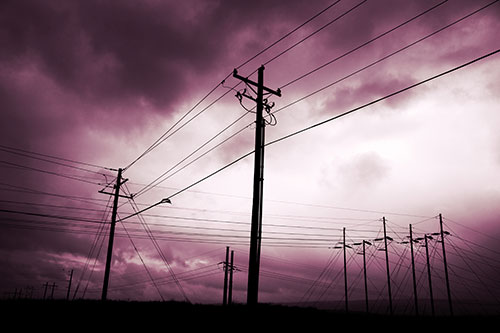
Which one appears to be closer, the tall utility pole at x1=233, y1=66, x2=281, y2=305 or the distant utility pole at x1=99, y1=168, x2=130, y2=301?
the tall utility pole at x1=233, y1=66, x2=281, y2=305

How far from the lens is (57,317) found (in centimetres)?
1658

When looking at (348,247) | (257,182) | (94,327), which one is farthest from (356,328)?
(348,247)

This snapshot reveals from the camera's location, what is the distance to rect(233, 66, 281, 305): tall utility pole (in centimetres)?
1251

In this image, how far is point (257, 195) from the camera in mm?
13773

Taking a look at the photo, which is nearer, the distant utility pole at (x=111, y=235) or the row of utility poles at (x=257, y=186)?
the row of utility poles at (x=257, y=186)

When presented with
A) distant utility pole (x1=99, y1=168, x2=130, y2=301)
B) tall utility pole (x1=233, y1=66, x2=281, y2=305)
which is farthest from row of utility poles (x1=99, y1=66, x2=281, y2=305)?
distant utility pole (x1=99, y1=168, x2=130, y2=301)

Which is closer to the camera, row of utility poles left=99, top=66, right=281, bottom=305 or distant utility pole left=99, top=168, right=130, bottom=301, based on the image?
row of utility poles left=99, top=66, right=281, bottom=305

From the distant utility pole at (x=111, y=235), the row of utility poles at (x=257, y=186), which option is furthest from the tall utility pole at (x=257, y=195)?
the distant utility pole at (x=111, y=235)

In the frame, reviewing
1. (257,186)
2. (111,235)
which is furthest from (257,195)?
(111,235)

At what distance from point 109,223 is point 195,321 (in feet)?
54.6

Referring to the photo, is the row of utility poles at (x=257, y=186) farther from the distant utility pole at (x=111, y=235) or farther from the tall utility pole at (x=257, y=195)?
the distant utility pole at (x=111, y=235)

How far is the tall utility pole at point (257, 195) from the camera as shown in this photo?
41.0 feet

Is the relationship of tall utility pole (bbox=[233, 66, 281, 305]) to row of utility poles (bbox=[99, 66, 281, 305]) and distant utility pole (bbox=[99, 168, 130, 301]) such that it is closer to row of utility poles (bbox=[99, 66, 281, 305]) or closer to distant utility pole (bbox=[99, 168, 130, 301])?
row of utility poles (bbox=[99, 66, 281, 305])

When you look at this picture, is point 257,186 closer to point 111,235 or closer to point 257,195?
point 257,195
